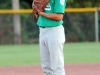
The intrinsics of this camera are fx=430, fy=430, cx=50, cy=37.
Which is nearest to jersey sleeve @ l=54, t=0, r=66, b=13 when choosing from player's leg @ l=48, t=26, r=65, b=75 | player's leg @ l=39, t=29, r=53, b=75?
player's leg @ l=48, t=26, r=65, b=75

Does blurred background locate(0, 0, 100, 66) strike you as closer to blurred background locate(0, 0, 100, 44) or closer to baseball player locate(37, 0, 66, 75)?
blurred background locate(0, 0, 100, 44)

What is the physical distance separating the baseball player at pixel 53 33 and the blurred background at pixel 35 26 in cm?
1468

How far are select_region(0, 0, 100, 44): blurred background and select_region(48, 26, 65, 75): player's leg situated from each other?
1476 cm

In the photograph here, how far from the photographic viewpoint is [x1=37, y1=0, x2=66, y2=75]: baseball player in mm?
6902

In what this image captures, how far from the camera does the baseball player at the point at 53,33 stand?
6.90 meters

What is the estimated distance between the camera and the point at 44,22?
7.04 meters

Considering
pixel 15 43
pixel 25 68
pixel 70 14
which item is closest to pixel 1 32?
pixel 15 43

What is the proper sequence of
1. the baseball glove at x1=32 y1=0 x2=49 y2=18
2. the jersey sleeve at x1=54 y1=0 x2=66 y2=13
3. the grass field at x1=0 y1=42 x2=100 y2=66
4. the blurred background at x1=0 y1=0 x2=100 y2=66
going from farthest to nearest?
the blurred background at x1=0 y1=0 x2=100 y2=66 → the grass field at x1=0 y1=42 x2=100 y2=66 → the baseball glove at x1=32 y1=0 x2=49 y2=18 → the jersey sleeve at x1=54 y1=0 x2=66 y2=13

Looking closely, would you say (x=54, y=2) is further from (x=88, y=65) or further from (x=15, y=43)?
(x=15, y=43)

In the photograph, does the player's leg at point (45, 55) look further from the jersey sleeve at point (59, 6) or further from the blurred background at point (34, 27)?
the blurred background at point (34, 27)

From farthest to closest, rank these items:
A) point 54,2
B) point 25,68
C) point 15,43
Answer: point 15,43 → point 25,68 → point 54,2

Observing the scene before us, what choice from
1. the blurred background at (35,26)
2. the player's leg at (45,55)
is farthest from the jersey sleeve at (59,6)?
the blurred background at (35,26)

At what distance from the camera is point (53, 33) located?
6.94 metres

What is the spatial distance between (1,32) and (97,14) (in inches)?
202
